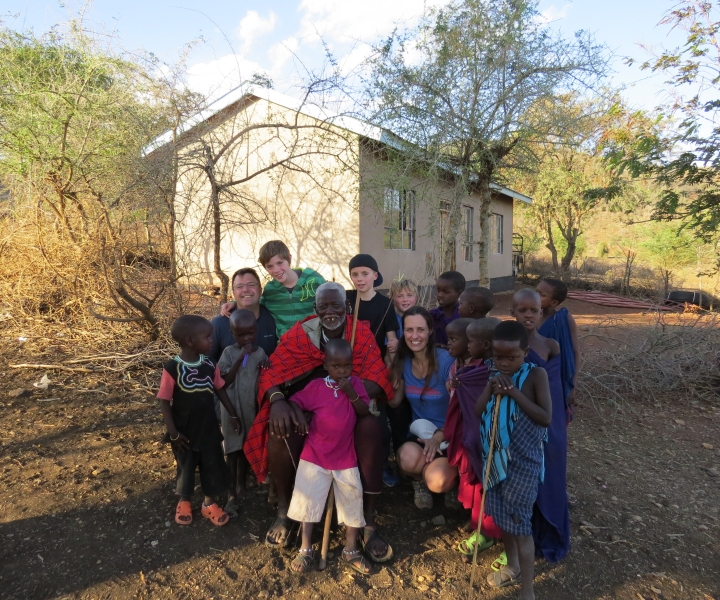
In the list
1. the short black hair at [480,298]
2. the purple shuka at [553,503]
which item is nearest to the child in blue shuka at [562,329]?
the short black hair at [480,298]

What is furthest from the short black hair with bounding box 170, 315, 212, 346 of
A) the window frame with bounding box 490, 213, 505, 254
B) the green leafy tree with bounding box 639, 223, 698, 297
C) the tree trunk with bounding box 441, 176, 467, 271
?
the green leafy tree with bounding box 639, 223, 698, 297

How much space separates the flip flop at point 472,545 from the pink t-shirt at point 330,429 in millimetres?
693

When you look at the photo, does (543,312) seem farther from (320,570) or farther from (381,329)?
(320,570)

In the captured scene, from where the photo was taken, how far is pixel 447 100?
693cm

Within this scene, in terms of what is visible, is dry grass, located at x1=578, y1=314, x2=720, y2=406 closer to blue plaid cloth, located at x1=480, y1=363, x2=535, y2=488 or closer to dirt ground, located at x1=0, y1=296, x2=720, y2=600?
dirt ground, located at x1=0, y1=296, x2=720, y2=600

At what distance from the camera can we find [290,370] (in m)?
2.71

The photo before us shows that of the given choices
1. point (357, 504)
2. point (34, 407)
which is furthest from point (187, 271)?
point (357, 504)

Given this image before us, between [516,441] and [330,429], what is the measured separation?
901mm

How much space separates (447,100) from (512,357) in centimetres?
575

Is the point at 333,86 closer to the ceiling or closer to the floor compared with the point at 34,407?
closer to the ceiling

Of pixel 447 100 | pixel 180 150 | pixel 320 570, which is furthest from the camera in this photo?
pixel 447 100

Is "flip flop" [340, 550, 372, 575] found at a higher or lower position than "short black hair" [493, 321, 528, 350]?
lower

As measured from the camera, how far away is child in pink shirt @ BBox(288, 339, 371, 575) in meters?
2.41

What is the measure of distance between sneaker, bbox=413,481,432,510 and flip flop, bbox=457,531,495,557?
1.12 feet
